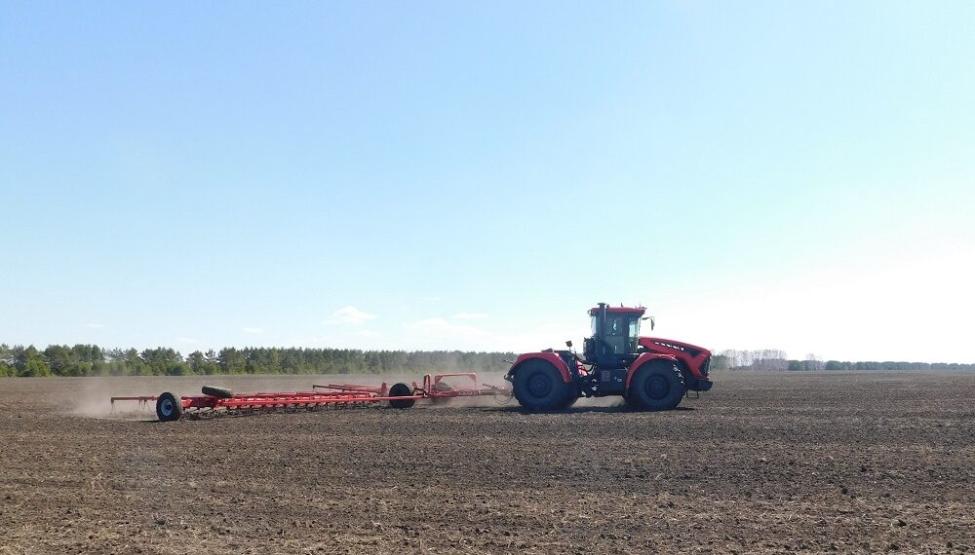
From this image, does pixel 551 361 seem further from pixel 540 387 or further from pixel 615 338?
pixel 615 338

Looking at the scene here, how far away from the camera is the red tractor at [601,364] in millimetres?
19422

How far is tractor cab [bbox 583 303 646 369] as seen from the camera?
64.8 ft

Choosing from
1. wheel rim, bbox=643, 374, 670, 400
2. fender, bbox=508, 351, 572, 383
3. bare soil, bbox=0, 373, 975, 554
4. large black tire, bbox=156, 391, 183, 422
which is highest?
fender, bbox=508, 351, 572, 383

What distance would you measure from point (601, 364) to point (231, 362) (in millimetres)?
51192

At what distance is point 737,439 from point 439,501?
6.43 meters

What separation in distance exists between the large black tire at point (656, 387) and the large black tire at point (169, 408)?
10.0 m

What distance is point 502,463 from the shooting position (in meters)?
10.6

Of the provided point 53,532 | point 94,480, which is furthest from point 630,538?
point 94,480

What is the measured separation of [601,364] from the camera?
19.7 m

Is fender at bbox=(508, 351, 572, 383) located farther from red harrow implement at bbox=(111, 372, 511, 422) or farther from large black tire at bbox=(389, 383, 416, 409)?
large black tire at bbox=(389, 383, 416, 409)

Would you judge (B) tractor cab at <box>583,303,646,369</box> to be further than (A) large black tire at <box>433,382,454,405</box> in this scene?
No

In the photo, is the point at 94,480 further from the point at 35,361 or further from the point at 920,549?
the point at 35,361

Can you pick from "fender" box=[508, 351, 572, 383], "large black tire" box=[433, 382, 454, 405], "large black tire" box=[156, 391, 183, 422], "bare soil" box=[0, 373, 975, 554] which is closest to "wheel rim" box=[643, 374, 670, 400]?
"fender" box=[508, 351, 572, 383]

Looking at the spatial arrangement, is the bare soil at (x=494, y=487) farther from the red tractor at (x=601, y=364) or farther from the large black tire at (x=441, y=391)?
the large black tire at (x=441, y=391)
